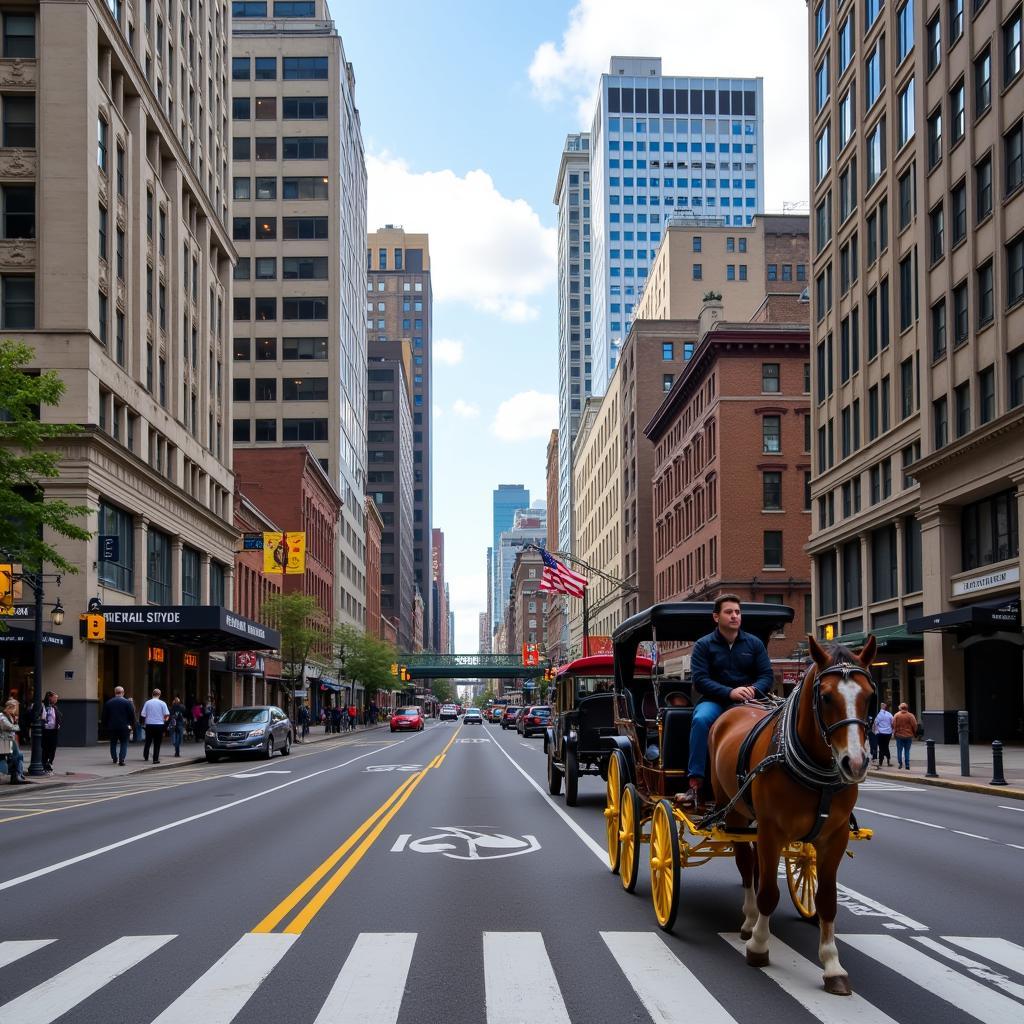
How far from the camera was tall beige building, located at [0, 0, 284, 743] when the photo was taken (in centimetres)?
4109

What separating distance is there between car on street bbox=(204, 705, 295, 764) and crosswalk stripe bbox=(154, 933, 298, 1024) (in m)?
28.7

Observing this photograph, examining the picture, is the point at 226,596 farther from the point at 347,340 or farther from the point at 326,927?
the point at 326,927

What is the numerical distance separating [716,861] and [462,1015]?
724cm

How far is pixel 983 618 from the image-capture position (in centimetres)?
3653

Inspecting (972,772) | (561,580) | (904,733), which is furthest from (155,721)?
(561,580)

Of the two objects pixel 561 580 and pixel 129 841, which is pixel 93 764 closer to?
pixel 129 841

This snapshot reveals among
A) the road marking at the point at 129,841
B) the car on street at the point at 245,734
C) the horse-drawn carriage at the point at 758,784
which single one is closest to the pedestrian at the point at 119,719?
the car on street at the point at 245,734

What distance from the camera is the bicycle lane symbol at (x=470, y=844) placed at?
46.0 ft

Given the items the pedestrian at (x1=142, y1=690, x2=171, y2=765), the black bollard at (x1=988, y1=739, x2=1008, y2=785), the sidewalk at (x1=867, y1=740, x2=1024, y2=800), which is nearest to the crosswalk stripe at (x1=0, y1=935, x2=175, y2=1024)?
the sidewalk at (x1=867, y1=740, x2=1024, y2=800)

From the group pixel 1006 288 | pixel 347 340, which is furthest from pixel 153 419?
pixel 347 340

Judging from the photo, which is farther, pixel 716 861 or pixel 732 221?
pixel 732 221

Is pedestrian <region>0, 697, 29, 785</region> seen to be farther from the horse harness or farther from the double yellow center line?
the horse harness

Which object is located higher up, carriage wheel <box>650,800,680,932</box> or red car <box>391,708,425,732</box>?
carriage wheel <box>650,800,680,932</box>

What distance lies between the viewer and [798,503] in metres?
70.4
